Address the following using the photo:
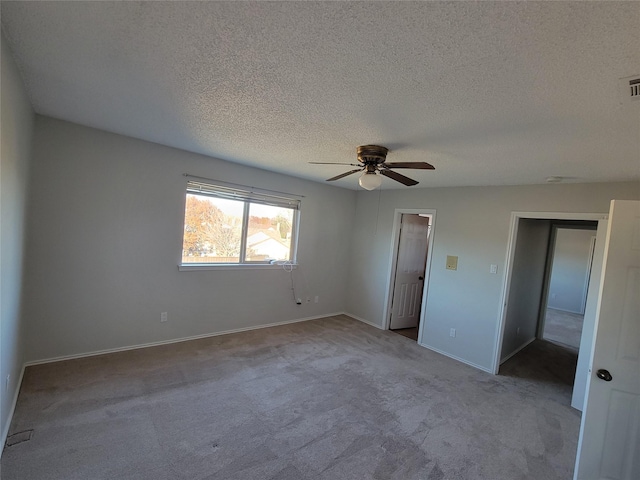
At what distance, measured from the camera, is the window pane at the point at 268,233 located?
13.9 feet

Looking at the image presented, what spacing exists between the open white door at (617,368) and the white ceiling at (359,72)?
2.37ft

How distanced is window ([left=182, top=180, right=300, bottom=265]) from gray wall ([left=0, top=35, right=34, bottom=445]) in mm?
1488

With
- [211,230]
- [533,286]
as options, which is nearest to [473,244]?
[533,286]

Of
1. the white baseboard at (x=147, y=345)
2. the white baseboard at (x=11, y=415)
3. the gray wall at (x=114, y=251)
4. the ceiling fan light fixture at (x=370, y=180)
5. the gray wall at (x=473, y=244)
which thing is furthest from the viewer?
the gray wall at (x=473, y=244)

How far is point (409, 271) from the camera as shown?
16.9 feet

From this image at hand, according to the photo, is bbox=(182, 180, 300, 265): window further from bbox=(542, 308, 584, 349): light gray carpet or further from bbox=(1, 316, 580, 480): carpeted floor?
bbox=(542, 308, 584, 349): light gray carpet

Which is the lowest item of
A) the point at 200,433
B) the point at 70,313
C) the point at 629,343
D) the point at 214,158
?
the point at 200,433

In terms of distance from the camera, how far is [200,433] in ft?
7.08

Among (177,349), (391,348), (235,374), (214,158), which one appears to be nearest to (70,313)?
(177,349)

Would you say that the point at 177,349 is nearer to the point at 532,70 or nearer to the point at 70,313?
the point at 70,313

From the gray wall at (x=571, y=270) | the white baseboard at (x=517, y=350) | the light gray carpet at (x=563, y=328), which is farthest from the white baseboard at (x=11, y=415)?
the gray wall at (x=571, y=270)

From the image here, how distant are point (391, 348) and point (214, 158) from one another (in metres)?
3.50

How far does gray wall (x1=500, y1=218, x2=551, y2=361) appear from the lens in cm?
393

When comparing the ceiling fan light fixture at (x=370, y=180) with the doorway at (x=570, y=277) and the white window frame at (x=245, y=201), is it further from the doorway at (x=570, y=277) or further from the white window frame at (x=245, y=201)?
the doorway at (x=570, y=277)
